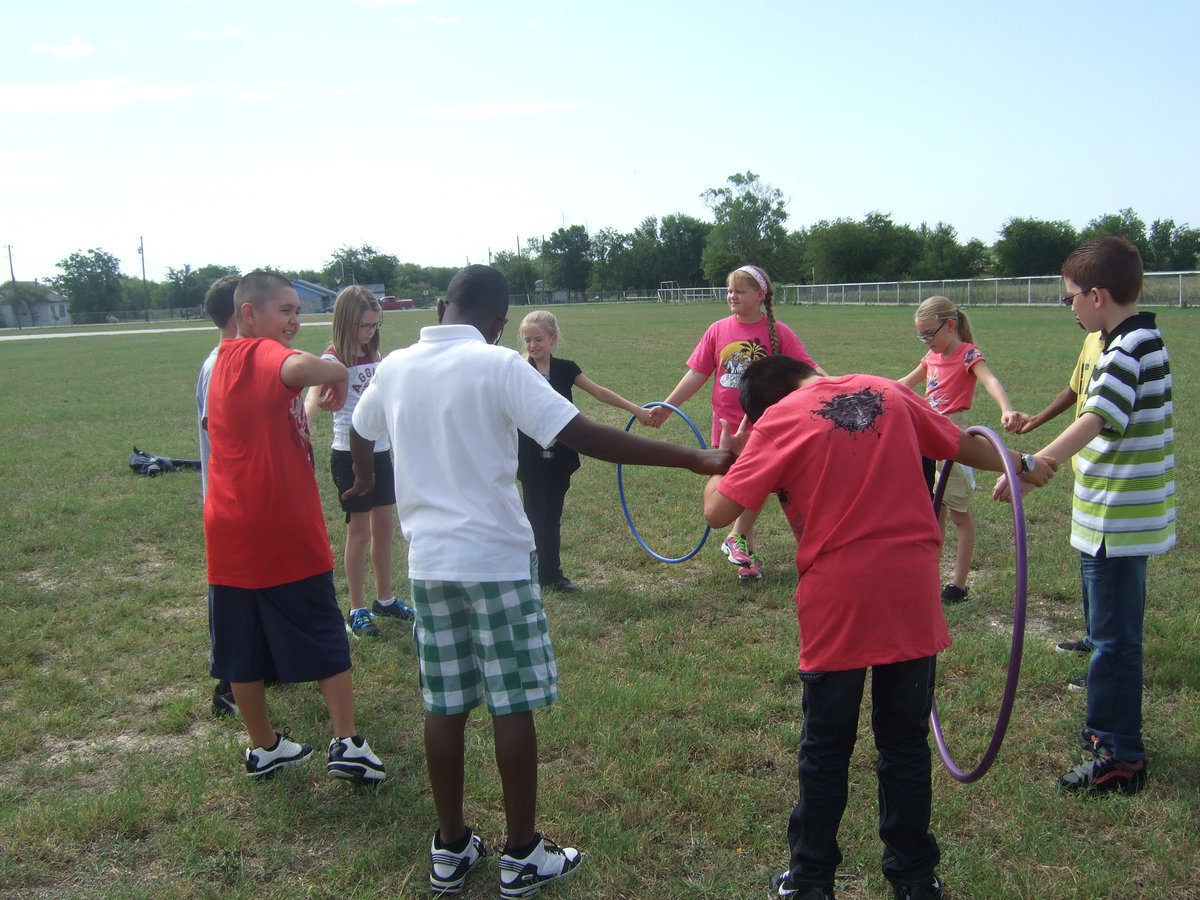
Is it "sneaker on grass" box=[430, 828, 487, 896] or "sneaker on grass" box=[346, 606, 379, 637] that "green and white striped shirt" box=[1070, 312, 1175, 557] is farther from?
"sneaker on grass" box=[346, 606, 379, 637]

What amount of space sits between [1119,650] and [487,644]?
254 centimetres

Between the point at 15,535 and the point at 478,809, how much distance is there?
6.62 meters

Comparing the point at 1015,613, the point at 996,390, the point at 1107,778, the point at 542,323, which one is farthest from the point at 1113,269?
the point at 542,323

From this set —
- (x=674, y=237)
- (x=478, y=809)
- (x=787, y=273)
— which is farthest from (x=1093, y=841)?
(x=674, y=237)

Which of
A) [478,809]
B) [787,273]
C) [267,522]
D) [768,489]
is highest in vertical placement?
[787,273]

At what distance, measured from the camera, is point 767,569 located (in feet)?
21.9

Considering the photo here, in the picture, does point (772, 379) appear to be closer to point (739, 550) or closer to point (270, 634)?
point (270, 634)

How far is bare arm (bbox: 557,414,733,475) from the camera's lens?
296cm

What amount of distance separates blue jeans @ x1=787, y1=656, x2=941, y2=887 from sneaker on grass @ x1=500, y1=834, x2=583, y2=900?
0.82m

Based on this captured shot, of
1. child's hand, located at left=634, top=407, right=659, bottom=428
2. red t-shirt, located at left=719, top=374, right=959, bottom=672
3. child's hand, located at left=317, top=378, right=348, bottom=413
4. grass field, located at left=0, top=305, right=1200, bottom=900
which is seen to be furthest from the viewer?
child's hand, located at left=634, top=407, right=659, bottom=428

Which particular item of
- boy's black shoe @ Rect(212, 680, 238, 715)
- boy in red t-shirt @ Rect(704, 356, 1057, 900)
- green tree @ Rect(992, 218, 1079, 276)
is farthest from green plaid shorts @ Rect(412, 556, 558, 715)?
green tree @ Rect(992, 218, 1079, 276)

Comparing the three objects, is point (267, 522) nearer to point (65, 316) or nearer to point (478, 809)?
point (478, 809)

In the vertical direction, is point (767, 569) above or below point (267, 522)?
below

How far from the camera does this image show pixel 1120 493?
3.66 meters
